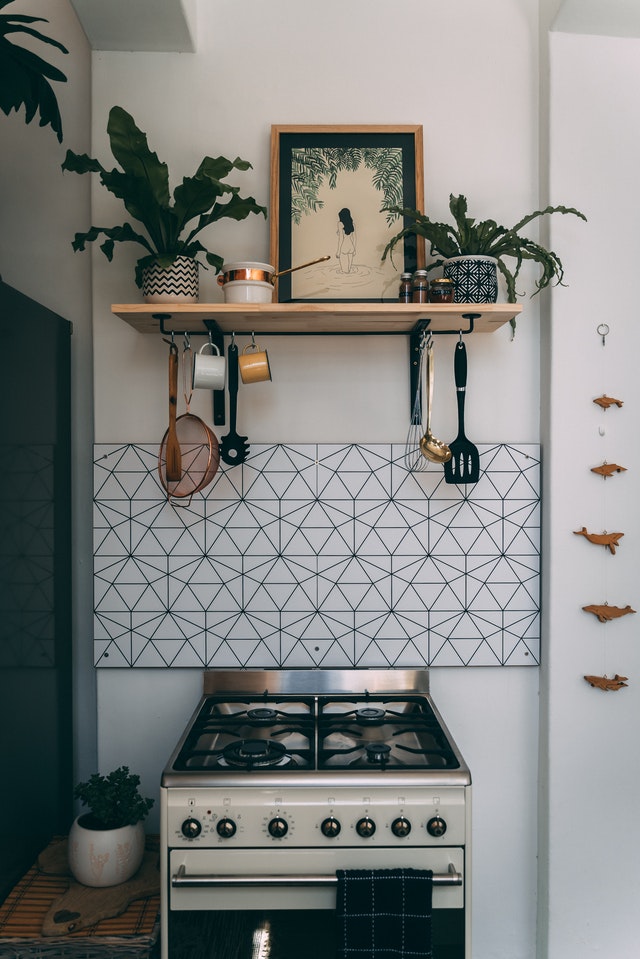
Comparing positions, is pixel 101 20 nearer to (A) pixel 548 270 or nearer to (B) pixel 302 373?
(B) pixel 302 373

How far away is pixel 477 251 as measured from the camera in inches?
74.4

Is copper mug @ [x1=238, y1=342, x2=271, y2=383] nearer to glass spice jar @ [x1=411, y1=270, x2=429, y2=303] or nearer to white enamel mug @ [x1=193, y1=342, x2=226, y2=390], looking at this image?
white enamel mug @ [x1=193, y1=342, x2=226, y2=390]

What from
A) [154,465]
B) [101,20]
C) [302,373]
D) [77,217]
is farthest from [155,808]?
[101,20]

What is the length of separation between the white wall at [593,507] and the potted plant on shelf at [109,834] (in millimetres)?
1073

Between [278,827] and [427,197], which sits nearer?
[278,827]

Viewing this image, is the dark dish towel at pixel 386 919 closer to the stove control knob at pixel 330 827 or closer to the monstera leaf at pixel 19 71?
the stove control knob at pixel 330 827

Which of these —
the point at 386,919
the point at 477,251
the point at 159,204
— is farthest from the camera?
the point at 477,251

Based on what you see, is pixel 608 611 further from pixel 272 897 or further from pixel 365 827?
pixel 272 897

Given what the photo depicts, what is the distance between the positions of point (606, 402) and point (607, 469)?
0.58ft

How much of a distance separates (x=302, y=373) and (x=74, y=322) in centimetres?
68

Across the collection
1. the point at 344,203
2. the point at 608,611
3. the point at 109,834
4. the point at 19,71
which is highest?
the point at 19,71

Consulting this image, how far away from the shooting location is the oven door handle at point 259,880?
1486 millimetres

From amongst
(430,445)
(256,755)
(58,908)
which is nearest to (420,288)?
(430,445)

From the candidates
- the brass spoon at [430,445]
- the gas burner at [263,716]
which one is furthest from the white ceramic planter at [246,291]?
the gas burner at [263,716]
